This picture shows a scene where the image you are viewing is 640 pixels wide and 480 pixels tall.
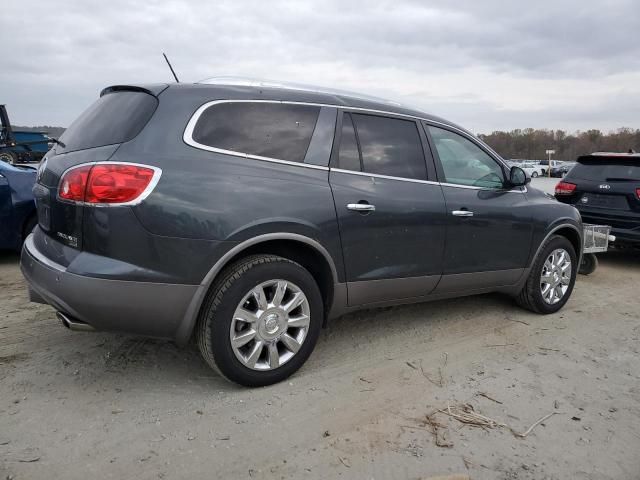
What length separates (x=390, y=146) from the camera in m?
3.67

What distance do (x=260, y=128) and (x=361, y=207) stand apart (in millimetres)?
→ 819

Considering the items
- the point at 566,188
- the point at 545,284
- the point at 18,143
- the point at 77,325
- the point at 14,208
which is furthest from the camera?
the point at 18,143

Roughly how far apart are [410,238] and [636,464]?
5.94ft

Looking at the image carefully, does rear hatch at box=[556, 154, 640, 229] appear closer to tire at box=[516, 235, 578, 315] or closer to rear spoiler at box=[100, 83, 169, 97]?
tire at box=[516, 235, 578, 315]

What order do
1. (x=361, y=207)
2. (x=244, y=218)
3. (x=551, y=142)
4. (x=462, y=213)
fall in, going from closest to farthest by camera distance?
(x=244, y=218), (x=361, y=207), (x=462, y=213), (x=551, y=142)

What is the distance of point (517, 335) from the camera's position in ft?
13.8

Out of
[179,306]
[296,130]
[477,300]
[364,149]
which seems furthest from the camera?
[477,300]

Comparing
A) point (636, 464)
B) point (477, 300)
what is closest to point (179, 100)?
point (636, 464)

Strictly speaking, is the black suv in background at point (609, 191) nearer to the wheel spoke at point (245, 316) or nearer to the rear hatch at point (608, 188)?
the rear hatch at point (608, 188)

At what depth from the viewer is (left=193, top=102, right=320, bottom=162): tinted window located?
2938 mm

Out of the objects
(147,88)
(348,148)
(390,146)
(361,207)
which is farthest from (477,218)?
(147,88)

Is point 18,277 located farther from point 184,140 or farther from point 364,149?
point 364,149

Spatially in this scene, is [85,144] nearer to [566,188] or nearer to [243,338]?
[243,338]

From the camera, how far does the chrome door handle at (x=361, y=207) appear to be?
331 cm
